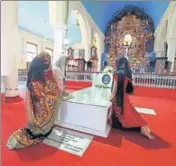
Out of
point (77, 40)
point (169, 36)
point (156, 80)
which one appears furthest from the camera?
point (77, 40)

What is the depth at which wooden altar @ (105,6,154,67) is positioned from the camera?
705 centimetres

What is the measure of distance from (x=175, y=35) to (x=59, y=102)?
3882 mm

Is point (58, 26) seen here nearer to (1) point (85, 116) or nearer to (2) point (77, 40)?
(2) point (77, 40)

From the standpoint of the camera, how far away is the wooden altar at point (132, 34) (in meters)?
7.05

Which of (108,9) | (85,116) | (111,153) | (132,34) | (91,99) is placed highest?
(108,9)

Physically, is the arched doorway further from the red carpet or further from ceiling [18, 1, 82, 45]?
the red carpet

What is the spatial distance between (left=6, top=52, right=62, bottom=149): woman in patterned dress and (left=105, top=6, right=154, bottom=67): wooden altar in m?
5.56

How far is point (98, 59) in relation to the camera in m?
7.13

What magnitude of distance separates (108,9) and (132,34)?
1640mm

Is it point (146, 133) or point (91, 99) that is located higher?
point (91, 99)

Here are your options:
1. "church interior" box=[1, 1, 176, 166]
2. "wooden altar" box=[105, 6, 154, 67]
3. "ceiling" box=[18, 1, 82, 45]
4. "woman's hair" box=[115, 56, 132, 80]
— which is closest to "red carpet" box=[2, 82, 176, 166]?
"church interior" box=[1, 1, 176, 166]

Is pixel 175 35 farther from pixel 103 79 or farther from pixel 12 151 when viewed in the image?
pixel 12 151

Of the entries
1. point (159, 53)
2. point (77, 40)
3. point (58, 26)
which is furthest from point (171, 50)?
point (77, 40)

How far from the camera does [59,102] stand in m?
1.90
